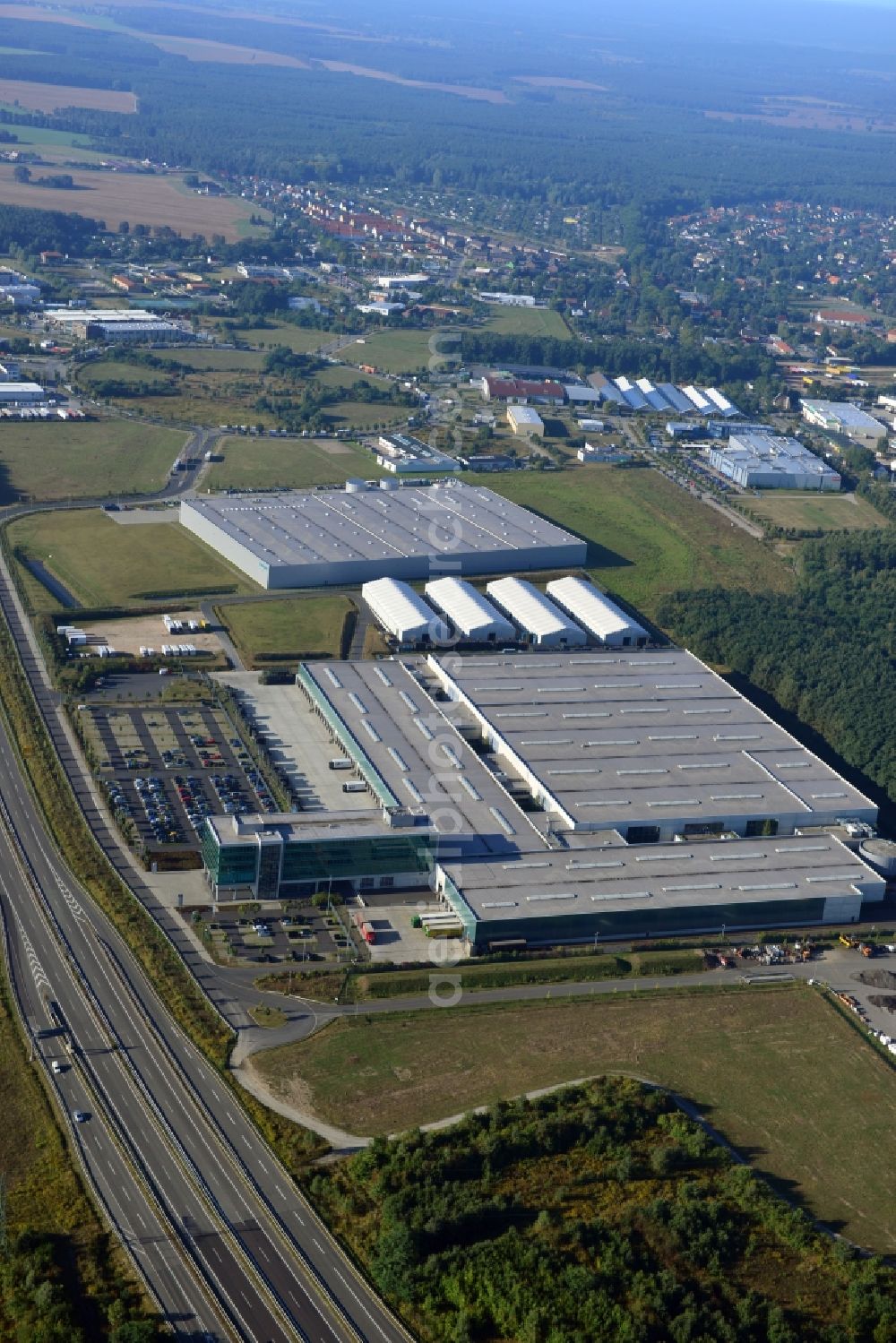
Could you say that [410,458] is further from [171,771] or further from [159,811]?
[159,811]

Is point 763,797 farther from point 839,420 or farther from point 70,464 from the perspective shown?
point 839,420

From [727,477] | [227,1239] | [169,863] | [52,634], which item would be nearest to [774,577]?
[727,477]

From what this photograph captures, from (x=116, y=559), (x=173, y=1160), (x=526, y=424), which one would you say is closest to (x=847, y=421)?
(x=526, y=424)

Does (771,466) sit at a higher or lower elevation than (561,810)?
higher

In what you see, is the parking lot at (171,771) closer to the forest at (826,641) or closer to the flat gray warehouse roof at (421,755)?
the flat gray warehouse roof at (421,755)

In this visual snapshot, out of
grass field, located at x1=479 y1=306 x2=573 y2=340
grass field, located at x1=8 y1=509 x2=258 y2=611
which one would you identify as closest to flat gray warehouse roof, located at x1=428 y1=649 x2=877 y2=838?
grass field, located at x1=8 y1=509 x2=258 y2=611

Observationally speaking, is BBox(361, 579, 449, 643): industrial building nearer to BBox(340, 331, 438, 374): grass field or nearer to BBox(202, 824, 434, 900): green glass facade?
BBox(202, 824, 434, 900): green glass facade
